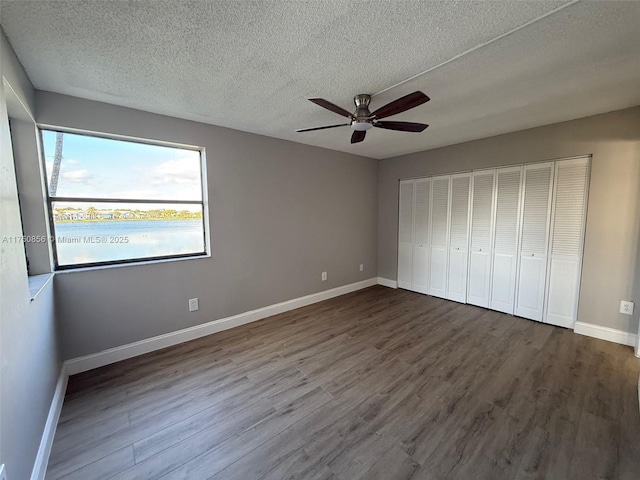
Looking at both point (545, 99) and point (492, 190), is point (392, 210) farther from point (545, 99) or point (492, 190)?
point (545, 99)

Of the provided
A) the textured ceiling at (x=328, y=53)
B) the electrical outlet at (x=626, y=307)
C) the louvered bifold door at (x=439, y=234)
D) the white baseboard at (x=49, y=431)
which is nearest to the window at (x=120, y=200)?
the textured ceiling at (x=328, y=53)

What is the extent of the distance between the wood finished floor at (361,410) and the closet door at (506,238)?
688 millimetres

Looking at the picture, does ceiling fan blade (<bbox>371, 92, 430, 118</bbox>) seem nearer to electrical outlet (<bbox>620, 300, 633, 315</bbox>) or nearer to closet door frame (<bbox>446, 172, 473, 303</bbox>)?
closet door frame (<bbox>446, 172, 473, 303</bbox>)

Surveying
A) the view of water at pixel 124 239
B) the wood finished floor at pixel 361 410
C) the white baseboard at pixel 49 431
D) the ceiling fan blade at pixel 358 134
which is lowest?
the wood finished floor at pixel 361 410

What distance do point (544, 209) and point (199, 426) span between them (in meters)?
4.21

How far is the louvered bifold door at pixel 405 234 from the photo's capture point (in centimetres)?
449

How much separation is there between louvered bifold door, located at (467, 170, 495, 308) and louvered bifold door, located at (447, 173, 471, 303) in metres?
0.08

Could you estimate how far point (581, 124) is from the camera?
2.84m

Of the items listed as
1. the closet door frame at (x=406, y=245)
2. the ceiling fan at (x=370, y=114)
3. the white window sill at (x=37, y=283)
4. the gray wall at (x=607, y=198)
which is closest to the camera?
the white window sill at (x=37, y=283)

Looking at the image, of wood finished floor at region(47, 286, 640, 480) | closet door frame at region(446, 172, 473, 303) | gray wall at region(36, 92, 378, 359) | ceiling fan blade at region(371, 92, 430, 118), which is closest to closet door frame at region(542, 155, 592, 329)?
wood finished floor at region(47, 286, 640, 480)

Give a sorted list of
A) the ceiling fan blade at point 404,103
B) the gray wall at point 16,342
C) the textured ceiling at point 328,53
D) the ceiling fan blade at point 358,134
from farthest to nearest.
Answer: the ceiling fan blade at point 358,134, the ceiling fan blade at point 404,103, the textured ceiling at point 328,53, the gray wall at point 16,342

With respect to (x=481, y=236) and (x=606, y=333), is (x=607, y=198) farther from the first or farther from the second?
(x=606, y=333)

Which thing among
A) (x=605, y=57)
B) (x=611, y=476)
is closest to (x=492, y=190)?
(x=605, y=57)

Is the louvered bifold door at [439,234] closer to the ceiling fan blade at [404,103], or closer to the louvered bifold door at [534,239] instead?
the louvered bifold door at [534,239]
